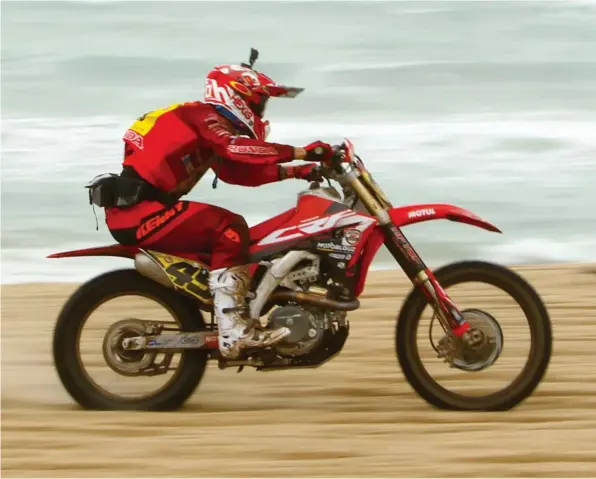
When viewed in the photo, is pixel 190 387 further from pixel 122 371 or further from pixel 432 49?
pixel 432 49

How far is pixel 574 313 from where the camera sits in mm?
9234

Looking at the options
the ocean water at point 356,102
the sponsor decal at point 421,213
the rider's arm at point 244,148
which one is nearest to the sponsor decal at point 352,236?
the sponsor decal at point 421,213

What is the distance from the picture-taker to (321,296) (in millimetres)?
6539

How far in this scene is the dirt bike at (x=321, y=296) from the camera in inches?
258

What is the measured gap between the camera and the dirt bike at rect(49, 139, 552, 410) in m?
6.55

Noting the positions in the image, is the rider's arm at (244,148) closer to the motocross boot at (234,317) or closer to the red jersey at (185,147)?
the red jersey at (185,147)

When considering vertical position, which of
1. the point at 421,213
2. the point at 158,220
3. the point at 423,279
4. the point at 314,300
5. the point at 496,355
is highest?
the point at 421,213

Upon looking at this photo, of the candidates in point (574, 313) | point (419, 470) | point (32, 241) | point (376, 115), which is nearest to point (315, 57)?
point (376, 115)

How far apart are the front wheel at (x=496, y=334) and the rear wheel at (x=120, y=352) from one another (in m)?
0.93

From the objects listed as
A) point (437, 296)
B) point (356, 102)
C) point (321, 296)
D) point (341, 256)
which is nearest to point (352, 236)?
point (341, 256)

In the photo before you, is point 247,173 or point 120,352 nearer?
point 120,352

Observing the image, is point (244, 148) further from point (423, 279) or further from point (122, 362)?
point (122, 362)

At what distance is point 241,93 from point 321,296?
972 mm

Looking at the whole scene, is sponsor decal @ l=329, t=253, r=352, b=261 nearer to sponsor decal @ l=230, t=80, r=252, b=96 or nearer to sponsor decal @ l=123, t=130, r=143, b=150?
sponsor decal @ l=230, t=80, r=252, b=96
